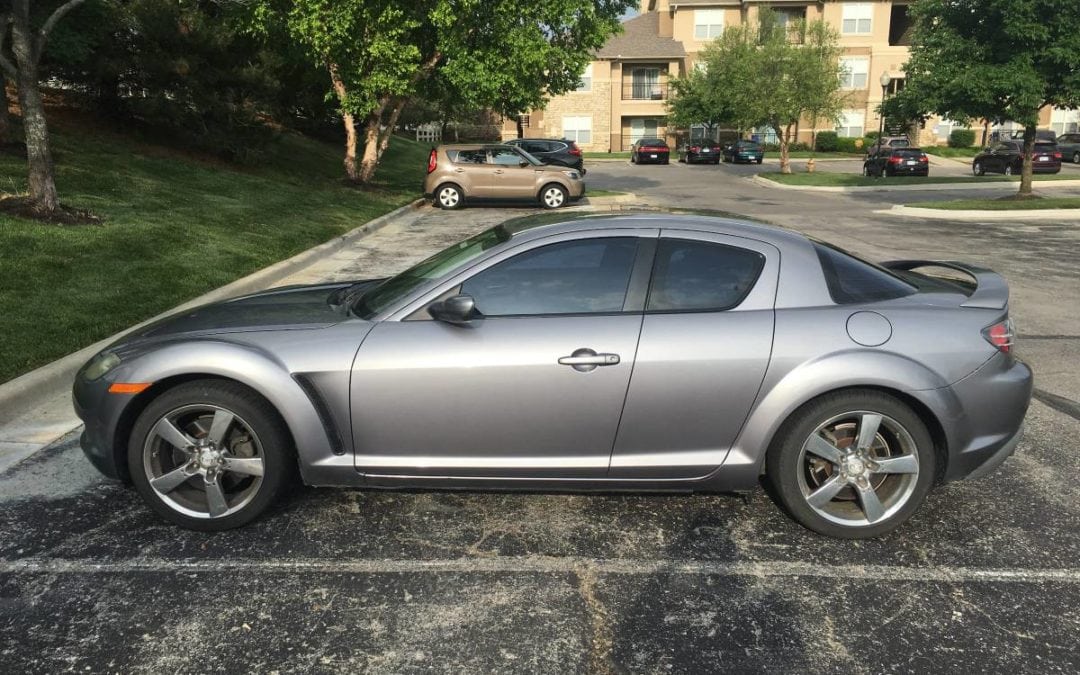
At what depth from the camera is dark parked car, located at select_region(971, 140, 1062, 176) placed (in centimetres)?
3516

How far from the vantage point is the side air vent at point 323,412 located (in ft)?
11.9

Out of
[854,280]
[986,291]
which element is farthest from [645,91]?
[854,280]

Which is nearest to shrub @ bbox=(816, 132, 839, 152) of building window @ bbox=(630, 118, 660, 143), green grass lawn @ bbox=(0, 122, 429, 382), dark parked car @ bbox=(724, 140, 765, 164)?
building window @ bbox=(630, 118, 660, 143)

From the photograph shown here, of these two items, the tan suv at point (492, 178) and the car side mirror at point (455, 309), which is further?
the tan suv at point (492, 178)

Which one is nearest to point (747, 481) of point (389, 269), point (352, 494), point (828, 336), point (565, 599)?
point (828, 336)

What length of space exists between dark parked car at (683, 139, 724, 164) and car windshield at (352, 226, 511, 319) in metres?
42.6

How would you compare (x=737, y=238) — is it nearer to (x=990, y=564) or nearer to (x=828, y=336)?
Answer: (x=828, y=336)

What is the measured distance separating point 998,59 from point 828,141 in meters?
35.9

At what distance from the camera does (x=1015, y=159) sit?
3497 centimetres

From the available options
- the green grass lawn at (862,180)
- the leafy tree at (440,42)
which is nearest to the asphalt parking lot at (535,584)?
the leafy tree at (440,42)

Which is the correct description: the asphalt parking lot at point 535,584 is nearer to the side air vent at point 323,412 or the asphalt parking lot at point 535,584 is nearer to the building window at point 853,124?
the side air vent at point 323,412

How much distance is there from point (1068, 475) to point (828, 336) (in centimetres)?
198

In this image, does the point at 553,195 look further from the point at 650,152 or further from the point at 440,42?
the point at 650,152

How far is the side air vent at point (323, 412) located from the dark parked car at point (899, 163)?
34619 millimetres
